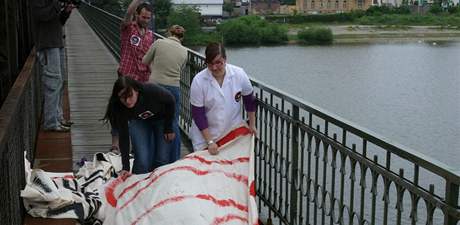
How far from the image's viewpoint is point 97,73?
13930 mm

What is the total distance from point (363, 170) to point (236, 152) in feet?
5.38

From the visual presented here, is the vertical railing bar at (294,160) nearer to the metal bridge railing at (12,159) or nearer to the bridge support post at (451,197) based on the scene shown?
the metal bridge railing at (12,159)

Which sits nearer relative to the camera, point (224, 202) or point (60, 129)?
point (224, 202)

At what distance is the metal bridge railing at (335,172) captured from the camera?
2.91 m

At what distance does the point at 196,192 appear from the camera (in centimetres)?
443

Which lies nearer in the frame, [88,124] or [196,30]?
[88,124]

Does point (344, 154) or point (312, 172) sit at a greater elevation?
point (344, 154)

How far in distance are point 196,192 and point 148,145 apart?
3.85ft

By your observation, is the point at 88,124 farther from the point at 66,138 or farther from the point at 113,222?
the point at 113,222

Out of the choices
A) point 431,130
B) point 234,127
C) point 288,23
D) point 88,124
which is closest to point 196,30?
point 431,130

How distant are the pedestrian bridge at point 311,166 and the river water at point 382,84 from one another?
1513 cm

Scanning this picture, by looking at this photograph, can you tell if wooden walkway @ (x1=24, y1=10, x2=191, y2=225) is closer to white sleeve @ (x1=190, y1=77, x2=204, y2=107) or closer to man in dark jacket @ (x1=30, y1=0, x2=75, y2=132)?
man in dark jacket @ (x1=30, y1=0, x2=75, y2=132)

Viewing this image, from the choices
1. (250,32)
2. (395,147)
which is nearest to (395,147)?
(395,147)

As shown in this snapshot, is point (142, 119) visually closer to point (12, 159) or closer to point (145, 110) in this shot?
point (145, 110)
